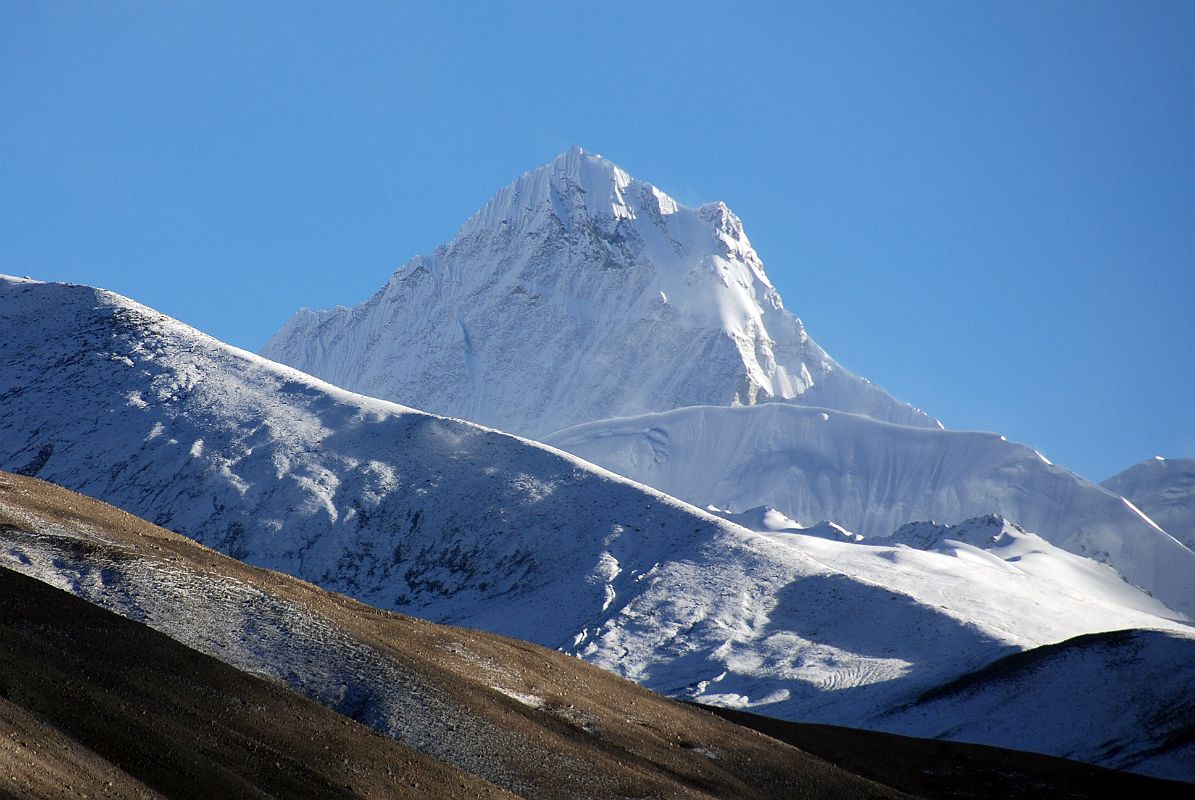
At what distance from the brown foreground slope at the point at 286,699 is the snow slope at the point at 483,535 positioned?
50.4 m

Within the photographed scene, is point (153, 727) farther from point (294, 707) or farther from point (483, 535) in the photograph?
point (483, 535)

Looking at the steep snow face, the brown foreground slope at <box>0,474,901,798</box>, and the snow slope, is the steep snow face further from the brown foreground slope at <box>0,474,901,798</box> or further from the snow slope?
the brown foreground slope at <box>0,474,901,798</box>

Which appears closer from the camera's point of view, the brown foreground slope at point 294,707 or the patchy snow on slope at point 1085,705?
the brown foreground slope at point 294,707

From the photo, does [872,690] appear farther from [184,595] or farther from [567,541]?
[184,595]

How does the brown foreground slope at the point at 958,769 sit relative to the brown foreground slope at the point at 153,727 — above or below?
above

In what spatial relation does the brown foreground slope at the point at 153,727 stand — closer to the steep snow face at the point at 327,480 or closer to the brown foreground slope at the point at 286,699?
the brown foreground slope at the point at 286,699

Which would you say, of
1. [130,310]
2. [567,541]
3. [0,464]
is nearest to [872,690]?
[567,541]

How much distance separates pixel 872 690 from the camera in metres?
104

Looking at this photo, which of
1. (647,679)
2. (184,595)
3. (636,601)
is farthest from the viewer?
(636,601)

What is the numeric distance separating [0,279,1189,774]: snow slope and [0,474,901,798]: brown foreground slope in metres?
50.4

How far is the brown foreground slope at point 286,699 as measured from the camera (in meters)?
32.9

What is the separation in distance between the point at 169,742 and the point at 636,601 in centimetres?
9678

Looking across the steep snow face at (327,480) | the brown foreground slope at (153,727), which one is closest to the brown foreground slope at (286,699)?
the brown foreground slope at (153,727)

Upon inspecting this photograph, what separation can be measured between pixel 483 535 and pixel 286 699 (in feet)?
333
